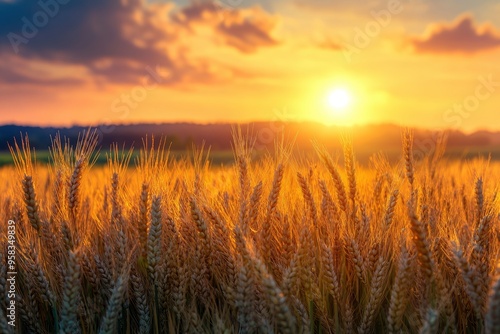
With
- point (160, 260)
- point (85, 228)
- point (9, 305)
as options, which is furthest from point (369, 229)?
point (9, 305)

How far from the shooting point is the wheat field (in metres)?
2.24

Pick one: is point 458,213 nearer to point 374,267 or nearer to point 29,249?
point 374,267

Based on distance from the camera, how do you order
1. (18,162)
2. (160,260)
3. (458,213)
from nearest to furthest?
(160,260) < (18,162) < (458,213)

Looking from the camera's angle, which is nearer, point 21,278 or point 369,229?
point 369,229

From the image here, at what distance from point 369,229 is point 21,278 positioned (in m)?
2.03

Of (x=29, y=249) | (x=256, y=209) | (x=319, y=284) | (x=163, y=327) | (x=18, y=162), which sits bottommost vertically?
(x=163, y=327)

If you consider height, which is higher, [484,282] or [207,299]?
[484,282]

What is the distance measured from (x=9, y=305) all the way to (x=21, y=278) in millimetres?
564

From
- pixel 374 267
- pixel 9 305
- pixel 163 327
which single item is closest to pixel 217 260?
pixel 163 327

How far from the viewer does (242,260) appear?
2.28m

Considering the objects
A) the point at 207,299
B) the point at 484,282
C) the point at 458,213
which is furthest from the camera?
the point at 458,213

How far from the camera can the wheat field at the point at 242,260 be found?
224 cm

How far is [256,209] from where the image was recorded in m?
2.67

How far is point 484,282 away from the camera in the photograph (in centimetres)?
229
